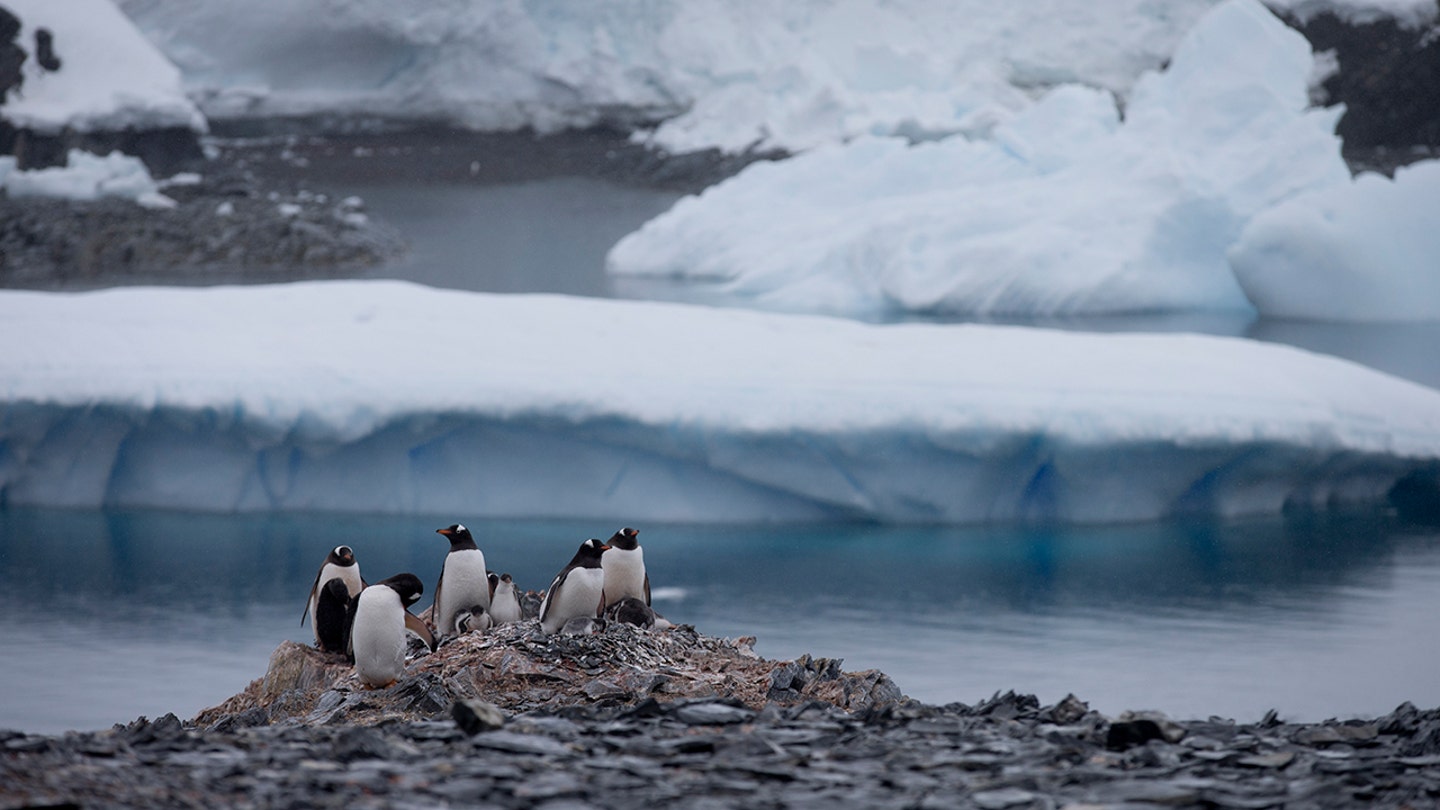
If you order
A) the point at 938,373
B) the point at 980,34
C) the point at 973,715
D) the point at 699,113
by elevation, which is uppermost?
the point at 980,34

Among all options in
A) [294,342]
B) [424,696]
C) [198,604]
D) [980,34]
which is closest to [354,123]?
[980,34]

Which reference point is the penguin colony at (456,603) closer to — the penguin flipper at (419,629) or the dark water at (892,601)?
the penguin flipper at (419,629)

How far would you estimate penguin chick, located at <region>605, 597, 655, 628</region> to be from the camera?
4.13 meters

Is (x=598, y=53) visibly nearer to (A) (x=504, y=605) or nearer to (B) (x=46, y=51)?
(B) (x=46, y=51)

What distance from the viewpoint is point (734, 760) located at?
2.43 m

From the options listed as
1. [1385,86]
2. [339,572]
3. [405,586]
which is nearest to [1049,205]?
[1385,86]

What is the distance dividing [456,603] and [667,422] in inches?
103

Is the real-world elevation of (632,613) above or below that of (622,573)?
below

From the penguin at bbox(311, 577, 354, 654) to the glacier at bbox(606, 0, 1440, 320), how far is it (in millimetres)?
8985

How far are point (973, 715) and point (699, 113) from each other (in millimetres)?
19497

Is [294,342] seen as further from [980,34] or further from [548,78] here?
[980,34]

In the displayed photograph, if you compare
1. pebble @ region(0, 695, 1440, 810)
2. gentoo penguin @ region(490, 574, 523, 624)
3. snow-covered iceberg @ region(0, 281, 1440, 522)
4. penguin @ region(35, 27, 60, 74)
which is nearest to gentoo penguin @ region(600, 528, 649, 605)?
gentoo penguin @ region(490, 574, 523, 624)

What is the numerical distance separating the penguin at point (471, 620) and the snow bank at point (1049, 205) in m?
8.75

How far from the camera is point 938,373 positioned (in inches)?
270
